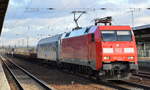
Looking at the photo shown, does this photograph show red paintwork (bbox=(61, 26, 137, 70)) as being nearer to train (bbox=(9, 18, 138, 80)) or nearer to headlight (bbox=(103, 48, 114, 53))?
train (bbox=(9, 18, 138, 80))

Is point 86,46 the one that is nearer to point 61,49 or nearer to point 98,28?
point 98,28

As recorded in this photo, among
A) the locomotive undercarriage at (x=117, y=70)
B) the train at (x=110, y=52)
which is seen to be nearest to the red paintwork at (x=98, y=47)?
the train at (x=110, y=52)

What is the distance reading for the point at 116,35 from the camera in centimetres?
1856

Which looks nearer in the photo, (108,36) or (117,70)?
(117,70)

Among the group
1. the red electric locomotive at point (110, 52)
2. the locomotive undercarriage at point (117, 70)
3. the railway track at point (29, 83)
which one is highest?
the red electric locomotive at point (110, 52)

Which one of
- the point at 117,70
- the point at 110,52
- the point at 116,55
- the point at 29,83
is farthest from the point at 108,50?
the point at 29,83

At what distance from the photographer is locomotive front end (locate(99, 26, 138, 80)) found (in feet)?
58.2

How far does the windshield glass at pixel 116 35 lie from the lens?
18.3 meters

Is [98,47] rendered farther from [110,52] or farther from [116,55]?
[116,55]

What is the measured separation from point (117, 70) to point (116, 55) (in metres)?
0.78

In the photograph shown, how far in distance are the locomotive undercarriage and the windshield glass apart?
1333 mm

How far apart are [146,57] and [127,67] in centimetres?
2361

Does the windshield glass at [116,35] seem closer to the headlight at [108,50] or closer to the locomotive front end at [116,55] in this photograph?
the locomotive front end at [116,55]

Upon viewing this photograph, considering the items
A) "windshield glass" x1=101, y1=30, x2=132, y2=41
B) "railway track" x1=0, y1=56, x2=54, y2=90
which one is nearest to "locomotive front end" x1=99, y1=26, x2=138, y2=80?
"windshield glass" x1=101, y1=30, x2=132, y2=41
